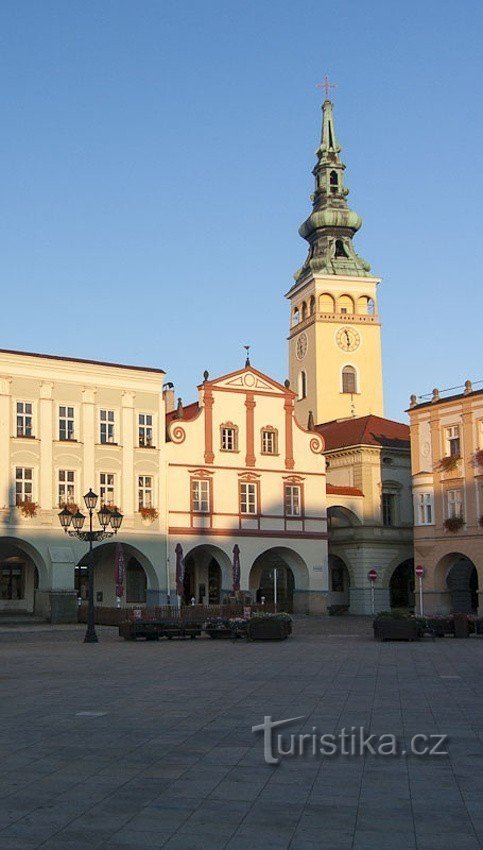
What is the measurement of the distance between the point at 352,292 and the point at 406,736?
77.5 m

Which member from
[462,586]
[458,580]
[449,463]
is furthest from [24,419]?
[462,586]

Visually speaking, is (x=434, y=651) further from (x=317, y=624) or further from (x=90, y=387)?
(x=90, y=387)

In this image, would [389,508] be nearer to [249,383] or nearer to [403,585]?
[403,585]

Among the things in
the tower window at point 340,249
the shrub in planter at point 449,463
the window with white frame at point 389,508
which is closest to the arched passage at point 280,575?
the window with white frame at point 389,508

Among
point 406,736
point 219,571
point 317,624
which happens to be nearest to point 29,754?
point 406,736

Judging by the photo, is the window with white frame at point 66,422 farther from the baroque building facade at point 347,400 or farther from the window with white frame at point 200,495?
the baroque building facade at point 347,400

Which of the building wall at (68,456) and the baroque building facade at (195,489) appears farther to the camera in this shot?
the baroque building facade at (195,489)

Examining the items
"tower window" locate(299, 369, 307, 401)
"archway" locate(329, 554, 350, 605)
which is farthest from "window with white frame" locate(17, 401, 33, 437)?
"tower window" locate(299, 369, 307, 401)

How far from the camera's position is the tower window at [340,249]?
91.5 m

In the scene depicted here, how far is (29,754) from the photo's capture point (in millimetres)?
11281

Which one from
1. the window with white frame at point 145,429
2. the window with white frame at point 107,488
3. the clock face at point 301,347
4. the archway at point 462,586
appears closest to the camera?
the window with white frame at point 107,488

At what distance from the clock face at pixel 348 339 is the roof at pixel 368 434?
1760 cm

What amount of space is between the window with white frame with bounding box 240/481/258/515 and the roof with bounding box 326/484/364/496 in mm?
6445

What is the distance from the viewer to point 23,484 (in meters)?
47.9
